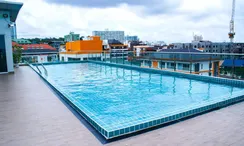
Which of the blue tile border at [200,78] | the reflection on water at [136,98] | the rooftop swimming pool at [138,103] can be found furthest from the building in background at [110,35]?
the rooftop swimming pool at [138,103]

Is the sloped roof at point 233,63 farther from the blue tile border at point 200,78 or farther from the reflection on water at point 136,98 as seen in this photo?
the reflection on water at point 136,98

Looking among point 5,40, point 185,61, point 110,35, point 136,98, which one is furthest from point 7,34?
point 110,35

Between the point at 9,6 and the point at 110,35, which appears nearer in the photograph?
the point at 9,6

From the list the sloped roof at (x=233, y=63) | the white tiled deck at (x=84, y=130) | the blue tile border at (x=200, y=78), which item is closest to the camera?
the white tiled deck at (x=84, y=130)

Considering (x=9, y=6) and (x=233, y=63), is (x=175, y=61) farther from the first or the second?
(x=9, y=6)

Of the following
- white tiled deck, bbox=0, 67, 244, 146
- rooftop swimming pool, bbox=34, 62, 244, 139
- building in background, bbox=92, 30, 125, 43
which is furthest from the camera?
building in background, bbox=92, 30, 125, 43

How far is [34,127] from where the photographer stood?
8.94 ft

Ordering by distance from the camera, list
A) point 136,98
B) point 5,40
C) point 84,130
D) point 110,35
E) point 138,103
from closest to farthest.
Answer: point 84,130 < point 138,103 < point 136,98 < point 5,40 < point 110,35

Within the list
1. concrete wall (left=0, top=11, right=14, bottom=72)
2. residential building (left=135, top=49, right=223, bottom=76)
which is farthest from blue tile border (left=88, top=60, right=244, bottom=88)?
concrete wall (left=0, top=11, right=14, bottom=72)

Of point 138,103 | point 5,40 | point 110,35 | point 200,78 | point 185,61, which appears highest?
point 110,35

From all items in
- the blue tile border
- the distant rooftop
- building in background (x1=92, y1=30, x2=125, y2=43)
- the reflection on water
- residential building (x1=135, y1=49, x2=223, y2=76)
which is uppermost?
building in background (x1=92, y1=30, x2=125, y2=43)

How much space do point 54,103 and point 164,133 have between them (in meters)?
2.40

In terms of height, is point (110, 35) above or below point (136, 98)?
above

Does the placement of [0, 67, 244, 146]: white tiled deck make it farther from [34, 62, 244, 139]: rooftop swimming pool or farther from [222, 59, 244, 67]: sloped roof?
[222, 59, 244, 67]: sloped roof
